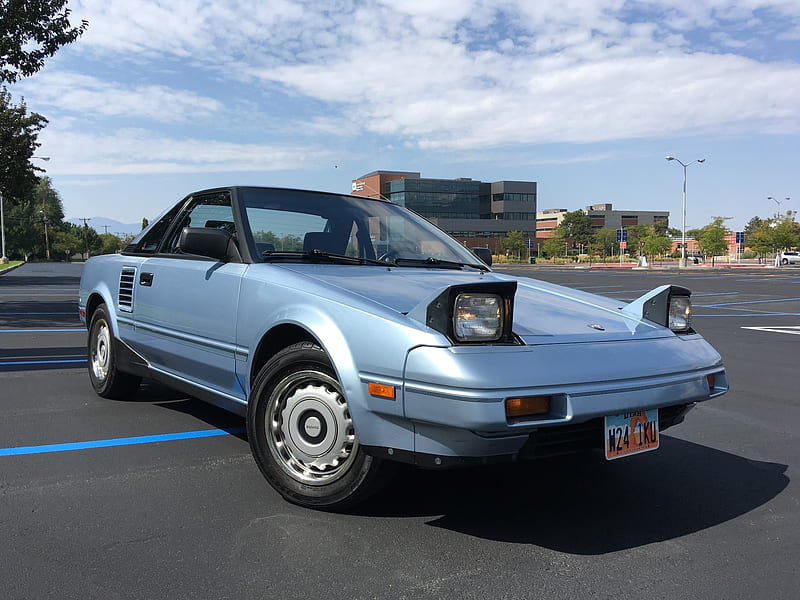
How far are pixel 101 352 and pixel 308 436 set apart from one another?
9.46 feet

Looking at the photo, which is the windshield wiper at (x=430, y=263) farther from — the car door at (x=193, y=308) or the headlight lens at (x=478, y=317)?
the headlight lens at (x=478, y=317)

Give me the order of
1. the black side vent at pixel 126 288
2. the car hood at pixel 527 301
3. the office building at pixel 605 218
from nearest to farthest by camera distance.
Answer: the car hood at pixel 527 301
the black side vent at pixel 126 288
the office building at pixel 605 218

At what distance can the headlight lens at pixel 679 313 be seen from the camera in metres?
3.24

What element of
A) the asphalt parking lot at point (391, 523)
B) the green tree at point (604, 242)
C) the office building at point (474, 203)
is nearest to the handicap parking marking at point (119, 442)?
the asphalt parking lot at point (391, 523)

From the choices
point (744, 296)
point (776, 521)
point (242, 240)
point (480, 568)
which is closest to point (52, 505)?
point (242, 240)

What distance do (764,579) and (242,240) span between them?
2.78 m

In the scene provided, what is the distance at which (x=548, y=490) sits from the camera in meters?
3.23

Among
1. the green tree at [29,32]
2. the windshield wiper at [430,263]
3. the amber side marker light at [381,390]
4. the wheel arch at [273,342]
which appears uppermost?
the green tree at [29,32]

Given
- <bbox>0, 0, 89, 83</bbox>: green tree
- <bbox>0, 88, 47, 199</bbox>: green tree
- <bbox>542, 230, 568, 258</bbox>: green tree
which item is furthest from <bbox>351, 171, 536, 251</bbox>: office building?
<bbox>0, 0, 89, 83</bbox>: green tree

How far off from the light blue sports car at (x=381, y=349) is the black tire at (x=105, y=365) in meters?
0.71

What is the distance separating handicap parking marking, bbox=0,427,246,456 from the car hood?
1.42 metres

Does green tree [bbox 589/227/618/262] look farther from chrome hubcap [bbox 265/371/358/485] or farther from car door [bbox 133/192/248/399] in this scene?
chrome hubcap [bbox 265/371/358/485]

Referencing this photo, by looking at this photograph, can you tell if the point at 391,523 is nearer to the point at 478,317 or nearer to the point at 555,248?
the point at 478,317

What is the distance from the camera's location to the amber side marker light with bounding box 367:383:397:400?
2.48 meters
